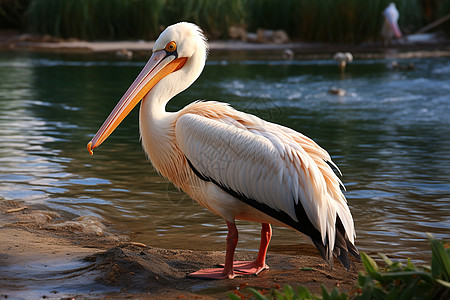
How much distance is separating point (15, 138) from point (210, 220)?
3.82 meters

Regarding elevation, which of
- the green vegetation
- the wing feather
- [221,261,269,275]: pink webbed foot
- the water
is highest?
the wing feather

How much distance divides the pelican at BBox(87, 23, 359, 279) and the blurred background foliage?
56.8 ft

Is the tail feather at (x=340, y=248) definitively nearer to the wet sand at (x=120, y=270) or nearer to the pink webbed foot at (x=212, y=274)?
the wet sand at (x=120, y=270)

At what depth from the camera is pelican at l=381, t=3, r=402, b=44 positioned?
20.1m

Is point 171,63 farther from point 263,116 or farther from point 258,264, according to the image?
point 263,116

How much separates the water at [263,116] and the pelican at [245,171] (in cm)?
86

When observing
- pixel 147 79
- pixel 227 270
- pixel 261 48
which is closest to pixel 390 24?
pixel 261 48

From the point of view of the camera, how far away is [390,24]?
20562mm

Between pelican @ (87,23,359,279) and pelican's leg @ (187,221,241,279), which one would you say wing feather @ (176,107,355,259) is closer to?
pelican @ (87,23,359,279)

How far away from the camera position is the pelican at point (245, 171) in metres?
3.79

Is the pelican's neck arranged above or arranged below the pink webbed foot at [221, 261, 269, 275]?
above

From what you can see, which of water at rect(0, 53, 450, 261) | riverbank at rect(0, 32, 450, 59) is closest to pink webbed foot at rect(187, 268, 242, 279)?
water at rect(0, 53, 450, 261)

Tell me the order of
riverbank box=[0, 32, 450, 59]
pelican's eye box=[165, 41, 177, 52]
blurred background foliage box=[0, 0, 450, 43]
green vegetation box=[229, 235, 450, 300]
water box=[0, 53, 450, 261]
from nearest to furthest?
green vegetation box=[229, 235, 450, 300]
pelican's eye box=[165, 41, 177, 52]
water box=[0, 53, 450, 261]
riverbank box=[0, 32, 450, 59]
blurred background foliage box=[0, 0, 450, 43]

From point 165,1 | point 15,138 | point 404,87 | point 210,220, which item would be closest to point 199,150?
point 210,220
